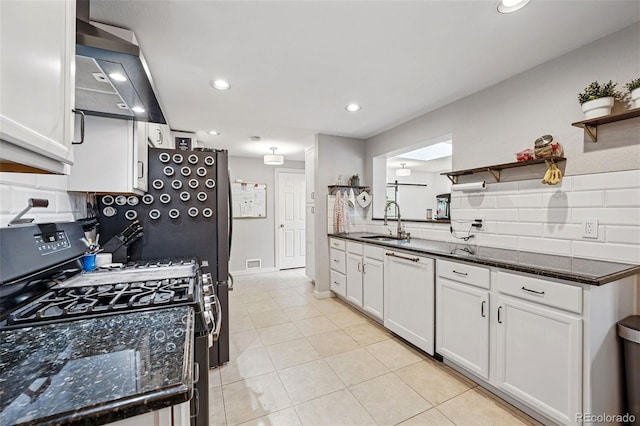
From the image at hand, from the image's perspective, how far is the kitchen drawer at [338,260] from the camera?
3395 mm

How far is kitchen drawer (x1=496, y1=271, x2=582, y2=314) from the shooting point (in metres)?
1.34

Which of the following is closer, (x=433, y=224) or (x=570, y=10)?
(x=570, y=10)

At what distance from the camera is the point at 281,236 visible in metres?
5.40

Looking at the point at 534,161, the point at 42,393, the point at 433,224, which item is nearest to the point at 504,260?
the point at 534,161

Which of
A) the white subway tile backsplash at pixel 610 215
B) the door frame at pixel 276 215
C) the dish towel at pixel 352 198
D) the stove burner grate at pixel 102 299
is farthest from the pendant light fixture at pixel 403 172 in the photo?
the stove burner grate at pixel 102 299

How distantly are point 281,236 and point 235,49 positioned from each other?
13.0ft

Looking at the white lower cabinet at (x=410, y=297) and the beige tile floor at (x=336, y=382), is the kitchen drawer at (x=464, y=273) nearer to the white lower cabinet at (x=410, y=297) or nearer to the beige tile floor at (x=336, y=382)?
the white lower cabinet at (x=410, y=297)

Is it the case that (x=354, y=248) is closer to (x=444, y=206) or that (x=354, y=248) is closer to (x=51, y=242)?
(x=444, y=206)

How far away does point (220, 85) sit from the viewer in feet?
7.48

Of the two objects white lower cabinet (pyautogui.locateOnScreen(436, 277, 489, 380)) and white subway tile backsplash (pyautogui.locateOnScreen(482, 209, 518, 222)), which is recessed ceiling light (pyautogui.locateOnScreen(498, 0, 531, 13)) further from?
white lower cabinet (pyautogui.locateOnScreen(436, 277, 489, 380))

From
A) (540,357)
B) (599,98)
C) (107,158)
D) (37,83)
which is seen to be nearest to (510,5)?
(599,98)

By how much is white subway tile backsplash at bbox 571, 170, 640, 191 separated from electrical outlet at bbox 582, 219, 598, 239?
206 millimetres

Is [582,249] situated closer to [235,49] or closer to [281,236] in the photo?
[235,49]

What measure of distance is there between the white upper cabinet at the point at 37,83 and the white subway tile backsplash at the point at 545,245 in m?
2.66
